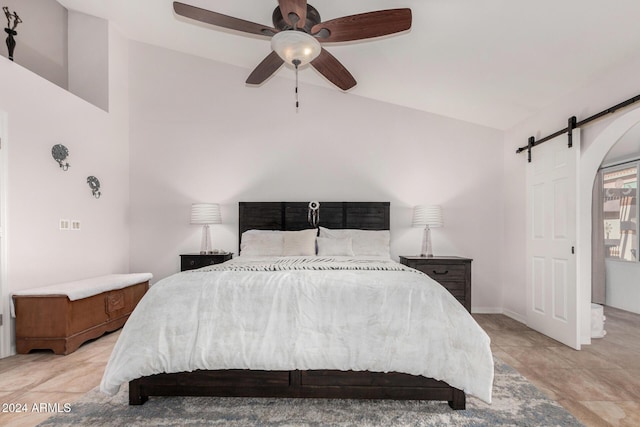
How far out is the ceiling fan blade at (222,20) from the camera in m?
2.28

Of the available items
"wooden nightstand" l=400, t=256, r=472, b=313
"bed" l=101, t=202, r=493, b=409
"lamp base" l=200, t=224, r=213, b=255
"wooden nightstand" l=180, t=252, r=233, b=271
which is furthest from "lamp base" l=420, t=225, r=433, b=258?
"lamp base" l=200, t=224, r=213, b=255

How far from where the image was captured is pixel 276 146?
4.56m

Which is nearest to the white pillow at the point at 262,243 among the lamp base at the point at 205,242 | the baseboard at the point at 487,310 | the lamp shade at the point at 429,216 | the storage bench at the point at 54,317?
the lamp base at the point at 205,242

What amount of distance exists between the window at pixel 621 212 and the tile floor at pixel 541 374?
6.13 ft

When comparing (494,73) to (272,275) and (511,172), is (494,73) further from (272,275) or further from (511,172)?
(272,275)

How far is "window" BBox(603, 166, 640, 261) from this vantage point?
4828mm

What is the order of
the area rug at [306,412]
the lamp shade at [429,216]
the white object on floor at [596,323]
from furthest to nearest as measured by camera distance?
the lamp shade at [429,216] → the white object on floor at [596,323] → the area rug at [306,412]

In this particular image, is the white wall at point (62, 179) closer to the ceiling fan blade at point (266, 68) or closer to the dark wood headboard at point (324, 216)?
the dark wood headboard at point (324, 216)

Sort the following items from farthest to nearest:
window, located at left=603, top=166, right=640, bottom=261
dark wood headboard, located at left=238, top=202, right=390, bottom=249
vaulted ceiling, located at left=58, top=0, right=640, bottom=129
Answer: window, located at left=603, top=166, right=640, bottom=261
dark wood headboard, located at left=238, top=202, right=390, bottom=249
vaulted ceiling, located at left=58, top=0, right=640, bottom=129

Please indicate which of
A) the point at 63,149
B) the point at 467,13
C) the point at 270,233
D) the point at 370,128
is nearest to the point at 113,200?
the point at 63,149

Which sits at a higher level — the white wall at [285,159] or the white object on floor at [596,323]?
the white wall at [285,159]

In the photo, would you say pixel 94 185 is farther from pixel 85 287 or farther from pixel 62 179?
pixel 85 287

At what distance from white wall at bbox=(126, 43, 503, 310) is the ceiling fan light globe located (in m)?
2.14

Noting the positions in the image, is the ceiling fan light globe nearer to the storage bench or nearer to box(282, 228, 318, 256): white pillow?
box(282, 228, 318, 256): white pillow
